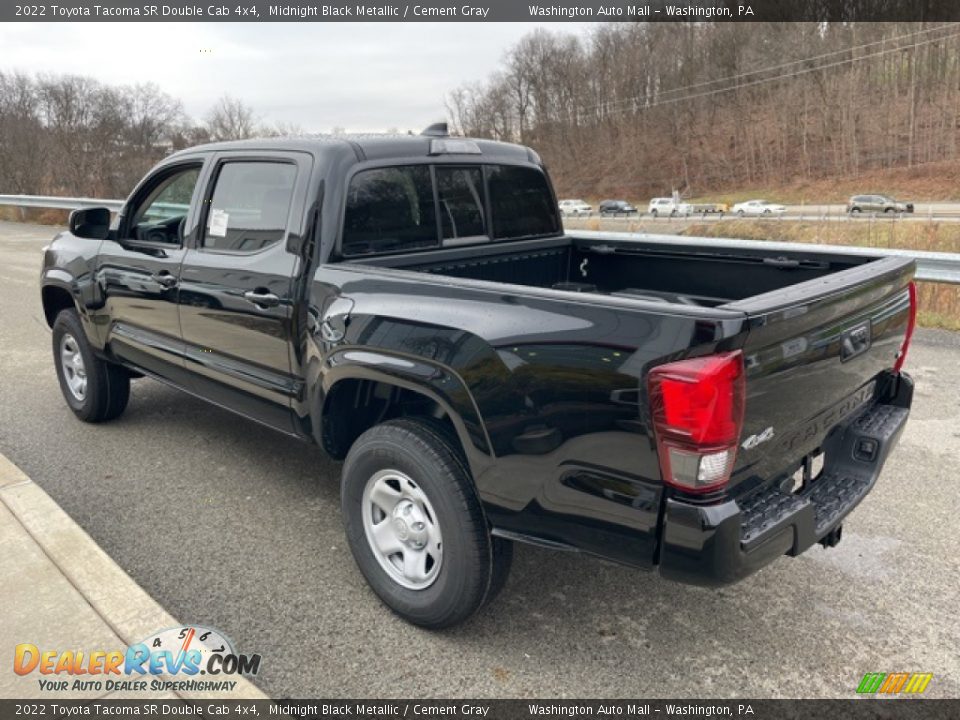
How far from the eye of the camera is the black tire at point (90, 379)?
4.88m

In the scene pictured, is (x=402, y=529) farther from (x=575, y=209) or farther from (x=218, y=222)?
(x=575, y=209)

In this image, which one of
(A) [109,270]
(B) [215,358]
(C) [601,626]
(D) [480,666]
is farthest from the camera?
(A) [109,270]

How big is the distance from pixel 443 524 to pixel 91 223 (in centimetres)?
330

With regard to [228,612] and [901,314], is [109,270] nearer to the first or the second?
[228,612]

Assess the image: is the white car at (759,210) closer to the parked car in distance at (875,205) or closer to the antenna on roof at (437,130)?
the parked car in distance at (875,205)

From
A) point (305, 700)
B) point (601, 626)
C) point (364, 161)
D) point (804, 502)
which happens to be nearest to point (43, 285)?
point (364, 161)

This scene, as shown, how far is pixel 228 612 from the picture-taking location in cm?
293

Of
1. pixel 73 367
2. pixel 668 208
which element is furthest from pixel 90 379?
pixel 668 208

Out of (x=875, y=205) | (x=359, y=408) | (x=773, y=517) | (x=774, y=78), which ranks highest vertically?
(x=774, y=78)

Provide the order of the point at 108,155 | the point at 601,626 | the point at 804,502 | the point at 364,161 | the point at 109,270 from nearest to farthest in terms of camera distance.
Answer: the point at 804,502 → the point at 601,626 → the point at 364,161 → the point at 109,270 → the point at 108,155

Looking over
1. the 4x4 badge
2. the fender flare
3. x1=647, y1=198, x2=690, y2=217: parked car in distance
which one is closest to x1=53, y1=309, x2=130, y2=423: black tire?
the fender flare

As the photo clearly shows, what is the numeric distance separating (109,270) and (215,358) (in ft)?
4.06

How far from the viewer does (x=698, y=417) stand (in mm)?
2020

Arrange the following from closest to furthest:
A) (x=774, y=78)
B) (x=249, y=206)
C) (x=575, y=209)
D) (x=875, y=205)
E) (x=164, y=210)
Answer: (x=249, y=206) < (x=164, y=210) < (x=875, y=205) < (x=575, y=209) < (x=774, y=78)
